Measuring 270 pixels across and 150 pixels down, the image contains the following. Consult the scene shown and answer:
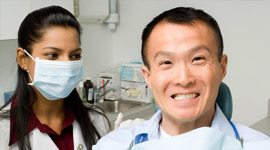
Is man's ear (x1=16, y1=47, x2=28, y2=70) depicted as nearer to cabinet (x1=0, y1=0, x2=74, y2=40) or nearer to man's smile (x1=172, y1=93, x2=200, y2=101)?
cabinet (x1=0, y1=0, x2=74, y2=40)

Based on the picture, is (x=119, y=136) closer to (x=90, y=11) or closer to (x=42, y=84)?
(x=42, y=84)

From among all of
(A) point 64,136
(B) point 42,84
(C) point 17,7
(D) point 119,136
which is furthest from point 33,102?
(C) point 17,7

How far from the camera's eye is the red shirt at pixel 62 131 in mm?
1722

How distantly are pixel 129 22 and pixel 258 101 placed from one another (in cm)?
156

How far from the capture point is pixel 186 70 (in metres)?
1.04

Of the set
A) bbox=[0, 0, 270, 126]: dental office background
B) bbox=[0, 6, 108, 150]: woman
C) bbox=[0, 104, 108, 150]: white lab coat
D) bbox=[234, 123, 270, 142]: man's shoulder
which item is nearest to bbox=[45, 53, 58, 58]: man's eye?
bbox=[0, 6, 108, 150]: woman

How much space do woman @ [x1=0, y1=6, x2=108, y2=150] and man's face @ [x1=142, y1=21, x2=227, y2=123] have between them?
69 cm

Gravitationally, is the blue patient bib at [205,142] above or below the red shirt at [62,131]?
above

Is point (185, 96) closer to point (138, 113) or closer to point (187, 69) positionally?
point (187, 69)

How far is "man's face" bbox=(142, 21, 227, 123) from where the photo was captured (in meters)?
1.05

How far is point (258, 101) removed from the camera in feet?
9.87

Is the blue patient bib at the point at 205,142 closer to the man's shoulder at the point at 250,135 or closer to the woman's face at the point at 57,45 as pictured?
the man's shoulder at the point at 250,135

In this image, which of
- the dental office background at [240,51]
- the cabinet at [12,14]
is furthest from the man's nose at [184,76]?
the dental office background at [240,51]

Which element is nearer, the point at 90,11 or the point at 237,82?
the point at 237,82
